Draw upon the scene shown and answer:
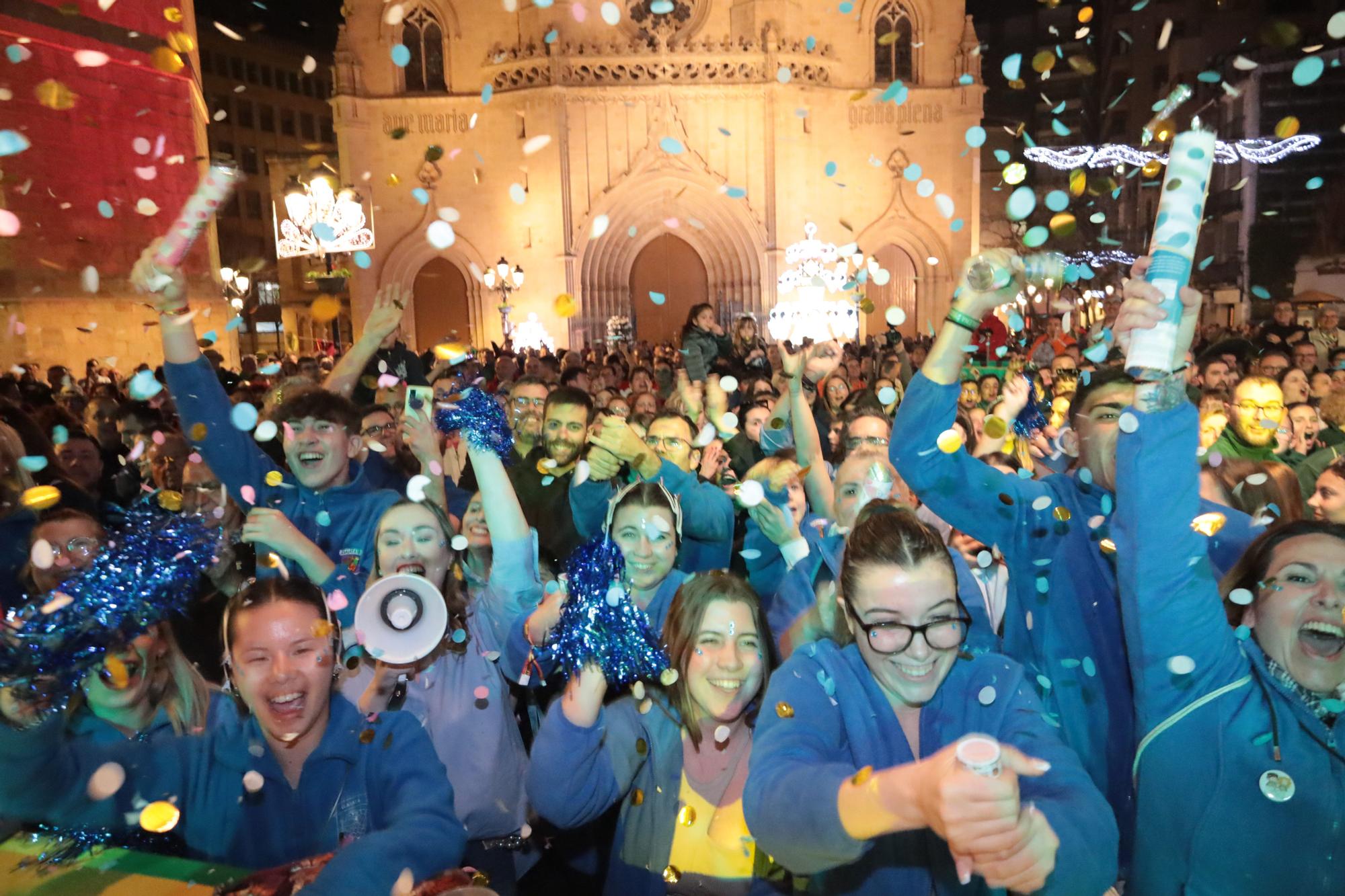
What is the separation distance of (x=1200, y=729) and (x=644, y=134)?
64.6 feet

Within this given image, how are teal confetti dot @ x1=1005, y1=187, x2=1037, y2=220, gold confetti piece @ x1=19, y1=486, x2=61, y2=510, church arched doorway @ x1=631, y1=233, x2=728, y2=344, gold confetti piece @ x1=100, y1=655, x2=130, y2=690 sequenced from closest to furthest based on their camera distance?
1. gold confetti piece @ x1=100, y1=655, x2=130, y2=690
2. teal confetti dot @ x1=1005, y1=187, x2=1037, y2=220
3. gold confetti piece @ x1=19, y1=486, x2=61, y2=510
4. church arched doorway @ x1=631, y1=233, x2=728, y2=344

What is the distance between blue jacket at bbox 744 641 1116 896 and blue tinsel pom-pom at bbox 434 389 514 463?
55.9 inches

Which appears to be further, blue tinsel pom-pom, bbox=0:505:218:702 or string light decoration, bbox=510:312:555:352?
string light decoration, bbox=510:312:555:352

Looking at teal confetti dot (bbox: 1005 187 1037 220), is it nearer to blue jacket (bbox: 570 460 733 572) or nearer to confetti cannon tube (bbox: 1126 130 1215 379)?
confetti cannon tube (bbox: 1126 130 1215 379)

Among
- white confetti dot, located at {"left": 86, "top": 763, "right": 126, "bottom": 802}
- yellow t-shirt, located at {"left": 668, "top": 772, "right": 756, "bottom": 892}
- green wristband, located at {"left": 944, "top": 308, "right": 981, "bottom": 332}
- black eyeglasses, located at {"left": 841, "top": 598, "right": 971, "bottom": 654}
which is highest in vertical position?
green wristband, located at {"left": 944, "top": 308, "right": 981, "bottom": 332}

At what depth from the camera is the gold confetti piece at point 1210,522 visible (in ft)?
8.07

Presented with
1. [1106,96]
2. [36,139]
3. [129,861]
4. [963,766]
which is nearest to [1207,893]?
[963,766]

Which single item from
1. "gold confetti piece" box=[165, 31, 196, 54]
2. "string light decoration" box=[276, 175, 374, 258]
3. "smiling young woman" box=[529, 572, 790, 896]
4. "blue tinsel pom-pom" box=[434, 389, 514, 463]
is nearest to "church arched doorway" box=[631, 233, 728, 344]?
"string light decoration" box=[276, 175, 374, 258]

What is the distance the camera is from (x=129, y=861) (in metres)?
1.75

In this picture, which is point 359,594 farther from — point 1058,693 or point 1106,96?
point 1106,96

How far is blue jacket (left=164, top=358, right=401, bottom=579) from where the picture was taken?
327 centimetres

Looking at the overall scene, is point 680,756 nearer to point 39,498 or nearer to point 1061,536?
point 1061,536

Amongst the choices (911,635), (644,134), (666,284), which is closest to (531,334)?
(666,284)

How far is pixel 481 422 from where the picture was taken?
2.88 m
